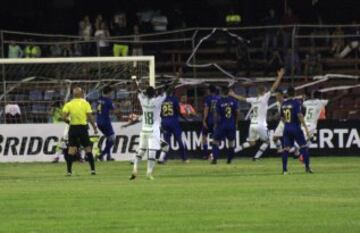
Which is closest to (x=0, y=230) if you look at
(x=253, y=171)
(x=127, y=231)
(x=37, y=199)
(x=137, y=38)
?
(x=127, y=231)

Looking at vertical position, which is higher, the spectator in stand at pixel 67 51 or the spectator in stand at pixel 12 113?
the spectator in stand at pixel 67 51

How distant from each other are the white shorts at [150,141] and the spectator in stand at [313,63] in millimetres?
15703

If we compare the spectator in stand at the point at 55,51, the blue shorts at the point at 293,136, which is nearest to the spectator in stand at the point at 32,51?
the spectator in stand at the point at 55,51

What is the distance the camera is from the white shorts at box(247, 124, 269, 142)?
37.5 meters

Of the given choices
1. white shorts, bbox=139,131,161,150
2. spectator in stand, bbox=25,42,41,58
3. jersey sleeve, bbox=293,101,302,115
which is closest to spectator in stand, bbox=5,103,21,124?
spectator in stand, bbox=25,42,41,58

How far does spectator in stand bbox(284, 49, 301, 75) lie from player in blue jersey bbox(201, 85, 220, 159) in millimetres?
4765

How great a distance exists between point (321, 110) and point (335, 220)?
20.7 meters

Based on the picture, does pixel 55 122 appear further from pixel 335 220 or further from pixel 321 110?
pixel 335 220

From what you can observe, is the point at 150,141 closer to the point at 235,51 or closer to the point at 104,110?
the point at 104,110

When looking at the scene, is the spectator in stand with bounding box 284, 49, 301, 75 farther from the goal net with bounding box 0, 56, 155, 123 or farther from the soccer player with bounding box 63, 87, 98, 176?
the soccer player with bounding box 63, 87, 98, 176

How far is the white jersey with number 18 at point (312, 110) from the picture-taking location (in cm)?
3712

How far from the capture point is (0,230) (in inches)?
671

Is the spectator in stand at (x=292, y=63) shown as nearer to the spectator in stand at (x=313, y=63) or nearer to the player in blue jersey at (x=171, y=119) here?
the spectator in stand at (x=313, y=63)

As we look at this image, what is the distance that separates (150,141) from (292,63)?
15089 mm
